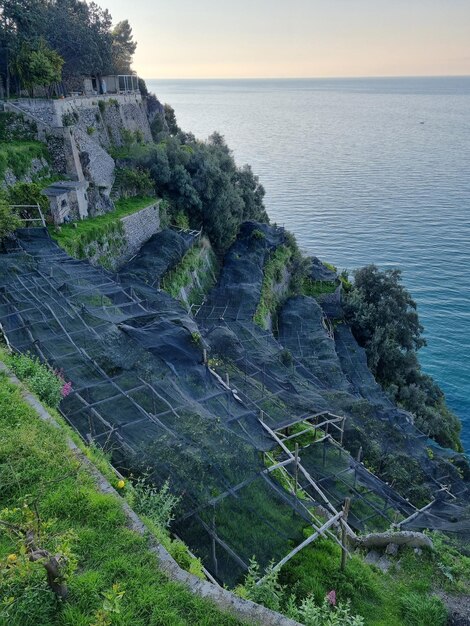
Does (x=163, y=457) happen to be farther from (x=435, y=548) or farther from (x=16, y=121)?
(x=16, y=121)

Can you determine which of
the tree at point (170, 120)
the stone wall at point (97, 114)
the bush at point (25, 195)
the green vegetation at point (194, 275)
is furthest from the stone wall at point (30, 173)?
the tree at point (170, 120)

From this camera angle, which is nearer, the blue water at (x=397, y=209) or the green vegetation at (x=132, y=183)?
the green vegetation at (x=132, y=183)

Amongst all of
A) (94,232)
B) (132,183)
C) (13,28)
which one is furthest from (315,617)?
(13,28)

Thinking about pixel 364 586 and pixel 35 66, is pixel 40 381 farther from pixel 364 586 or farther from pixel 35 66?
pixel 35 66

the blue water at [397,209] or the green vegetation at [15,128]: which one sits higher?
the green vegetation at [15,128]

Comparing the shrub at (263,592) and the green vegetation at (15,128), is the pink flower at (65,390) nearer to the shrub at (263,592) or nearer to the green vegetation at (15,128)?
the shrub at (263,592)

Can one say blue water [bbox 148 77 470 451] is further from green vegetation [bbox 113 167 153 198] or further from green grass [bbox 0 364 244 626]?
green grass [bbox 0 364 244 626]

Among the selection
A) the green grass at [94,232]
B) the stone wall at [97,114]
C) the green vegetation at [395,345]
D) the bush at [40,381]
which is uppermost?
the stone wall at [97,114]
